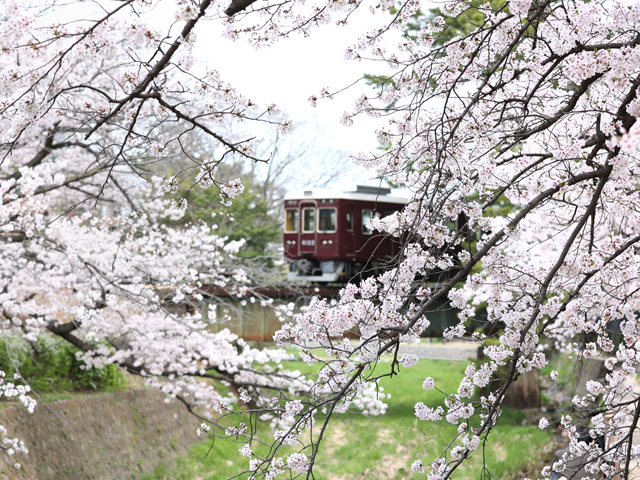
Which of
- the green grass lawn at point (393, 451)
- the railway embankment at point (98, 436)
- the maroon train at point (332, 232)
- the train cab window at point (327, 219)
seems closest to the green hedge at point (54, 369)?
the railway embankment at point (98, 436)

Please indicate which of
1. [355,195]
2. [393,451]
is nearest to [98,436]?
[393,451]

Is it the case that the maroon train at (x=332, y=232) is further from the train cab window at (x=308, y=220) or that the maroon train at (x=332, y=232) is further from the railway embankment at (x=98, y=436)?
the railway embankment at (x=98, y=436)

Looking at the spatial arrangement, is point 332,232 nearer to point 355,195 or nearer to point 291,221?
point 355,195

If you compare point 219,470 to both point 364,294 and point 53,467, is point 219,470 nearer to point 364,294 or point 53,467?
point 53,467

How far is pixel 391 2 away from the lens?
132 inches

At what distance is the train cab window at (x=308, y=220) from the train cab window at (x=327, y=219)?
0.19 m

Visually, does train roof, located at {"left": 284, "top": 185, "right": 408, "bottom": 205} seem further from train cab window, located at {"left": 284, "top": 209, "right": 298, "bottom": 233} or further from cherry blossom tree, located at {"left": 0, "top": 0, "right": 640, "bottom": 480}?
cherry blossom tree, located at {"left": 0, "top": 0, "right": 640, "bottom": 480}

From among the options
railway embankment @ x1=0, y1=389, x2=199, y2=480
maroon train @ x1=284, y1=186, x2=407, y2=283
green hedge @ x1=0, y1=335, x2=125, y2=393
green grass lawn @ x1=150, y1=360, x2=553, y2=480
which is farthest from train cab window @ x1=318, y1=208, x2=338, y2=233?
green hedge @ x1=0, y1=335, x2=125, y2=393

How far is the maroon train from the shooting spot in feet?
43.6

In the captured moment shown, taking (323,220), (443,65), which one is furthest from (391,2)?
(323,220)

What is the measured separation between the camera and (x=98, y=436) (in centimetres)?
809

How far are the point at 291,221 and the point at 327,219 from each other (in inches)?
42.4

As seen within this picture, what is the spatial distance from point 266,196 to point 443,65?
56.9 feet

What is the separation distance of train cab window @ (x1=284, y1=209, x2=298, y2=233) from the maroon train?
0.02 meters
